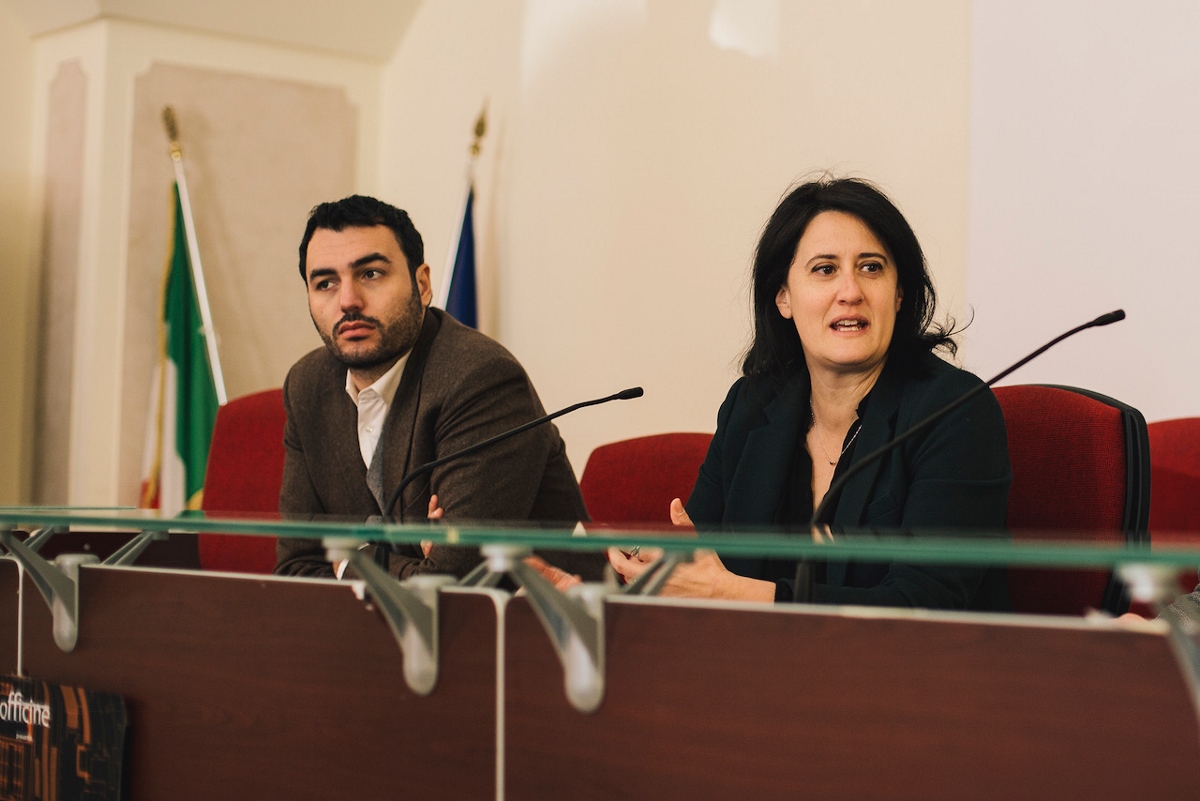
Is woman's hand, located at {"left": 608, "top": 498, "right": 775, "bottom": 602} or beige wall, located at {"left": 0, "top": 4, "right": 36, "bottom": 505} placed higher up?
beige wall, located at {"left": 0, "top": 4, "right": 36, "bottom": 505}

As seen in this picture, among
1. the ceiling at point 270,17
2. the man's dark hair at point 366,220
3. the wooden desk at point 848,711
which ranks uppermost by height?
the ceiling at point 270,17

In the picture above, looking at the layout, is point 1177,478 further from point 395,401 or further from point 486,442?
point 395,401

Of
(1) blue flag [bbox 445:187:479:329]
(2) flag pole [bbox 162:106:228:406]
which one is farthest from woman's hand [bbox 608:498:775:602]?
(2) flag pole [bbox 162:106:228:406]

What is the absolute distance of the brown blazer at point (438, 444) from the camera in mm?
2170

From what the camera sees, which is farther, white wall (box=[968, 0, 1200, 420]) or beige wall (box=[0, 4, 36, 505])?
beige wall (box=[0, 4, 36, 505])

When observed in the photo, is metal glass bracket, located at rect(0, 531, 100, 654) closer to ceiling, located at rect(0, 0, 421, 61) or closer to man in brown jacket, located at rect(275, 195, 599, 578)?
man in brown jacket, located at rect(275, 195, 599, 578)

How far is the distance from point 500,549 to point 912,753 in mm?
345

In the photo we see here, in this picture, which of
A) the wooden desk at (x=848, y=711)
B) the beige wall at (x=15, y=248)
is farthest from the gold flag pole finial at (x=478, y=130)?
the wooden desk at (x=848, y=711)

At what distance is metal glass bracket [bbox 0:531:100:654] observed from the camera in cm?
126

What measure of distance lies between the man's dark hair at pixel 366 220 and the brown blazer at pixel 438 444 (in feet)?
0.50

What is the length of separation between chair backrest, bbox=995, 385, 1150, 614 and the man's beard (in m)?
1.25

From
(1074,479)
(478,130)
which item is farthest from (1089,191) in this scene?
(478,130)

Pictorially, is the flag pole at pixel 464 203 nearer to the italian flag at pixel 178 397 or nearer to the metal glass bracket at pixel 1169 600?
the italian flag at pixel 178 397

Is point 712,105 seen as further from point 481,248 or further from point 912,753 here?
point 912,753
